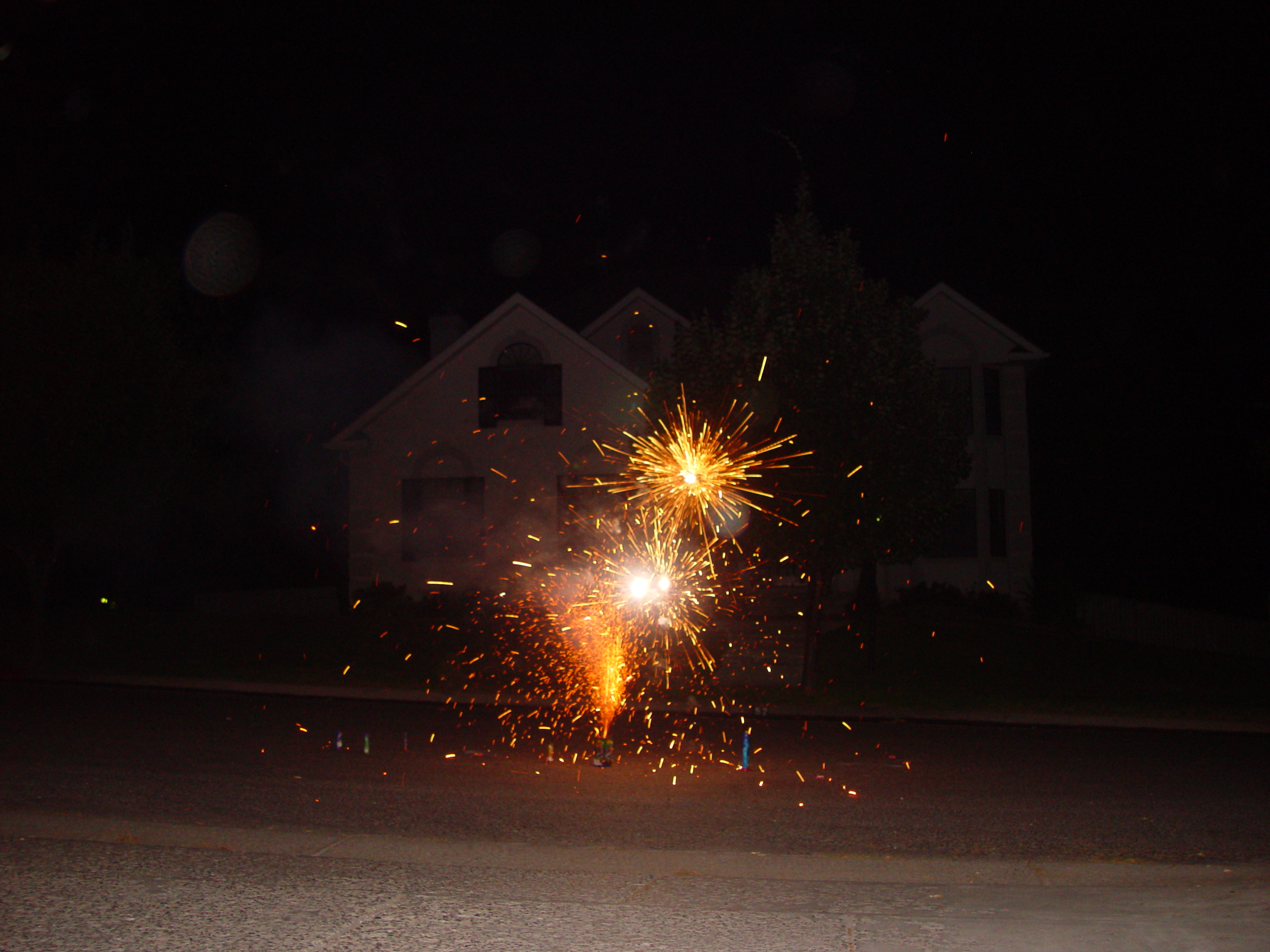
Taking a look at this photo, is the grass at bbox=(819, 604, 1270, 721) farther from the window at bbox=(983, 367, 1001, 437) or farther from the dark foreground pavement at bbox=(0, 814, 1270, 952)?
the dark foreground pavement at bbox=(0, 814, 1270, 952)

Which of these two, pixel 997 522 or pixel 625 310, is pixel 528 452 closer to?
pixel 625 310

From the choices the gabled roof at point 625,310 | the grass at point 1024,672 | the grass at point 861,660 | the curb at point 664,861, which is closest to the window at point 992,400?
the grass at point 861,660

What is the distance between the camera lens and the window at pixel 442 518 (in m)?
26.3

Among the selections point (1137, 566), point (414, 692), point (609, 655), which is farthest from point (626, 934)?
point (1137, 566)

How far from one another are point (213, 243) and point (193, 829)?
3633cm

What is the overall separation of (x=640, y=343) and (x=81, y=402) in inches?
553

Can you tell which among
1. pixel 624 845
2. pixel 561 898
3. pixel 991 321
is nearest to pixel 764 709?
pixel 624 845

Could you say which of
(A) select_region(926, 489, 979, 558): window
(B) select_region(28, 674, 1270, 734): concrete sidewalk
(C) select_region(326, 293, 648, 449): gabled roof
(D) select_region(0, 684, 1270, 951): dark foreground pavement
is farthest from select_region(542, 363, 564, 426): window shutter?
(D) select_region(0, 684, 1270, 951): dark foreground pavement

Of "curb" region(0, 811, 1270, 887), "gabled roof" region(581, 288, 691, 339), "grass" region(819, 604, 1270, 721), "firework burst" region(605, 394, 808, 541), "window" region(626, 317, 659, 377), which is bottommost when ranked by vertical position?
"curb" region(0, 811, 1270, 887)

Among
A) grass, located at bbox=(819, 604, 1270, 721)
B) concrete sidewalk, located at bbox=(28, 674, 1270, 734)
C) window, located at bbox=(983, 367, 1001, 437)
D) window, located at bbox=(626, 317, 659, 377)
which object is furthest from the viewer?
window, located at bbox=(626, 317, 659, 377)

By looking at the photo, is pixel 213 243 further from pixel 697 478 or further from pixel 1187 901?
pixel 1187 901

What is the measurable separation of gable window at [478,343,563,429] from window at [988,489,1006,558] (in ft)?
37.6

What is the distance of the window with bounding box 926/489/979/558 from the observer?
27.0 m

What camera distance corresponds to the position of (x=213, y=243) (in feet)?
129
